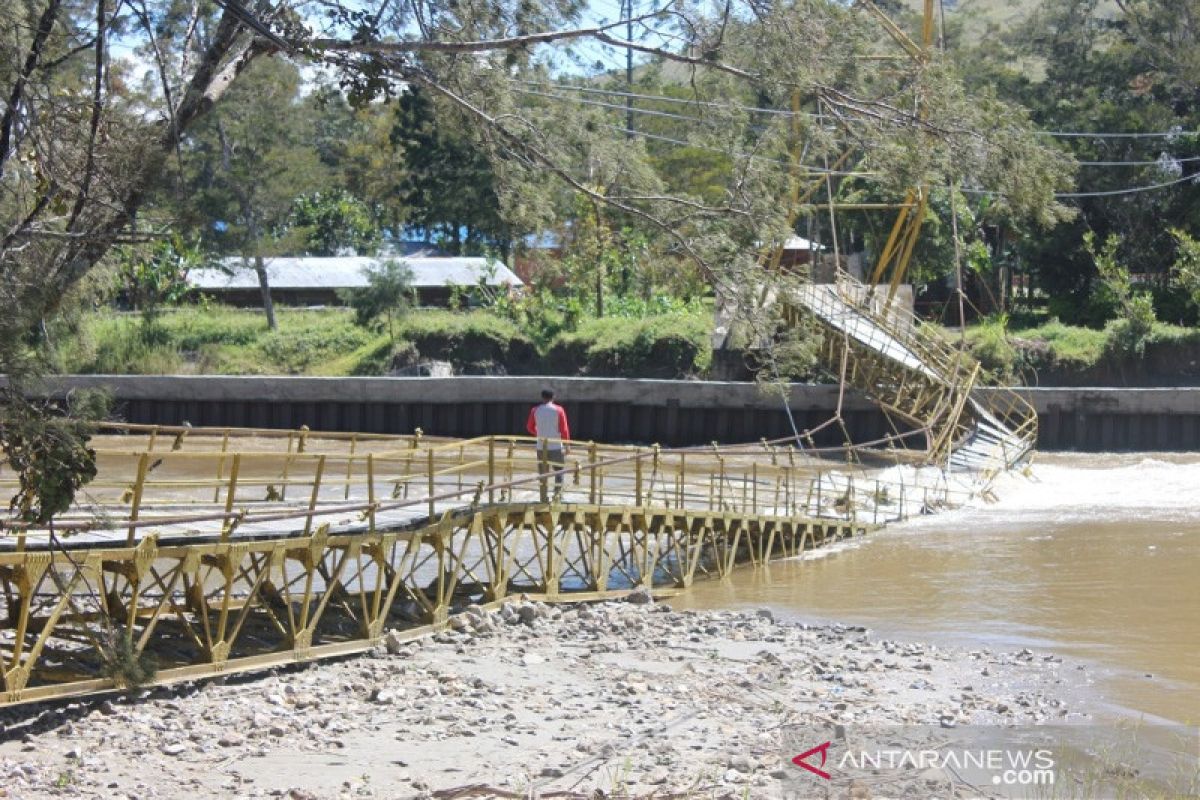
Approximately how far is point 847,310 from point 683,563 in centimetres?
1694

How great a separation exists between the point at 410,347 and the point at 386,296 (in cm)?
211

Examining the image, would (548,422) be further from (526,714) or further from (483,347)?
(483,347)

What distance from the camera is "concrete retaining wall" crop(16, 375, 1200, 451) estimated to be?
4069cm

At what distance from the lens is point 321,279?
61.5 metres

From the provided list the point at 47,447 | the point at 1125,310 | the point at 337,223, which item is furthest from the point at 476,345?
→ the point at 47,447

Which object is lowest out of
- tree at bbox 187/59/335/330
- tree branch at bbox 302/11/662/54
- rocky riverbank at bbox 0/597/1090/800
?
rocky riverbank at bbox 0/597/1090/800

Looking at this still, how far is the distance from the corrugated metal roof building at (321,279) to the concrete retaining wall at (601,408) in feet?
49.3

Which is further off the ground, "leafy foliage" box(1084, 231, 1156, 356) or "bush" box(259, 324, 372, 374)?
"leafy foliage" box(1084, 231, 1156, 356)

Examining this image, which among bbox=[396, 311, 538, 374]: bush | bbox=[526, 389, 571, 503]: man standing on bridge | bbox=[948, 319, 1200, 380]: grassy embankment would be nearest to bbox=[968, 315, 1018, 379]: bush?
bbox=[948, 319, 1200, 380]: grassy embankment

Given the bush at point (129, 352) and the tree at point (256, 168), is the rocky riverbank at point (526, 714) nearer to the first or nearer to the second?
the tree at point (256, 168)

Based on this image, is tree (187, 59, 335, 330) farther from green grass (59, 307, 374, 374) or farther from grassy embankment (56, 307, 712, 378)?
grassy embankment (56, 307, 712, 378)

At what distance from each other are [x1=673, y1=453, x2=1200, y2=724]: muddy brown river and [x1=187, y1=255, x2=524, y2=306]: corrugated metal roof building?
1274 inches

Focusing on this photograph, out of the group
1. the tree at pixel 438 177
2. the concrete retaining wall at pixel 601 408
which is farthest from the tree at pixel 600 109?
the tree at pixel 438 177

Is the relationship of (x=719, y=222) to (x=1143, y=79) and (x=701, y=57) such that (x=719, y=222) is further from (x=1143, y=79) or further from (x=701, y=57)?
(x=1143, y=79)
